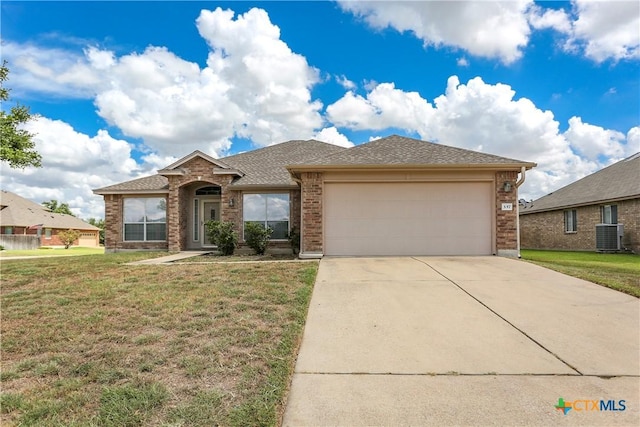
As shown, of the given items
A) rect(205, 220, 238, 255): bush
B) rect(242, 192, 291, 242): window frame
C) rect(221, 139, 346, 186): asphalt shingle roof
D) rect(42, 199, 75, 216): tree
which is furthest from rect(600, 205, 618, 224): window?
rect(42, 199, 75, 216): tree

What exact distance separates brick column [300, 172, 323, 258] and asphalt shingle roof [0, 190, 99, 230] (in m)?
34.5

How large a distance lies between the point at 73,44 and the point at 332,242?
11.0m

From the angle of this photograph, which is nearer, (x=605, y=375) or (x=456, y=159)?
(x=605, y=375)

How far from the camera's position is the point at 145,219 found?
15320 mm

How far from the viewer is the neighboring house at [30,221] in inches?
1264

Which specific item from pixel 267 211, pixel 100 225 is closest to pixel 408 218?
pixel 267 211

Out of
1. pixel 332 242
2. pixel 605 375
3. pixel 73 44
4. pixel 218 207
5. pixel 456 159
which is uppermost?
pixel 73 44

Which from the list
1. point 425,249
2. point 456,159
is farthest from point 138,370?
point 456,159

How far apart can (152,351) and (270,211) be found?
10157 mm

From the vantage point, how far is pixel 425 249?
421 inches

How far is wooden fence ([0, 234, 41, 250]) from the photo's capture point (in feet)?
90.9

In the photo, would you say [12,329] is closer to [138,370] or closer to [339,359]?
[138,370]

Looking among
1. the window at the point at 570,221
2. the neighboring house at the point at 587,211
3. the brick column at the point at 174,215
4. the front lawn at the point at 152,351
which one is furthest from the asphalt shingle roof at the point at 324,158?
the window at the point at 570,221

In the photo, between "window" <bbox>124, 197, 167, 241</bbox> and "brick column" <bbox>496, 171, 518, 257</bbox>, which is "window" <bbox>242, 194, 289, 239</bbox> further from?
"brick column" <bbox>496, 171, 518, 257</bbox>
